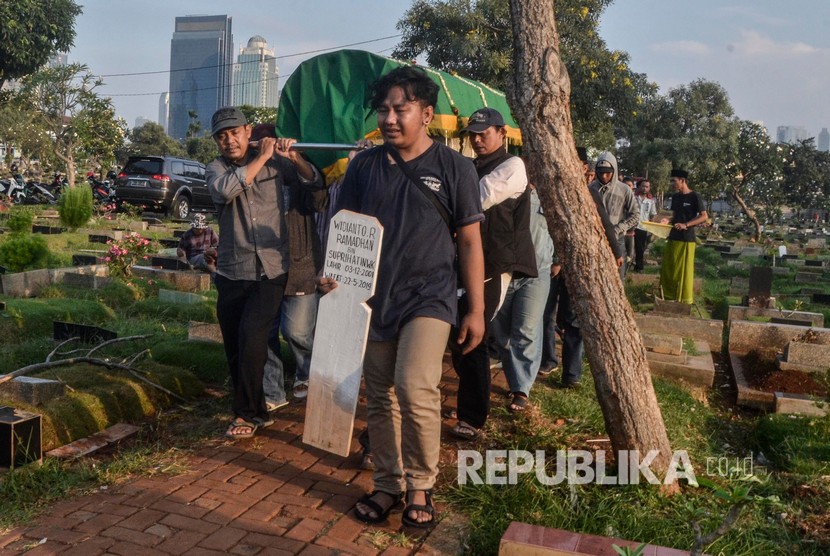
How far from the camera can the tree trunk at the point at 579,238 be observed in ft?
12.8

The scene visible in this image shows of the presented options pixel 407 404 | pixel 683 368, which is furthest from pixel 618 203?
pixel 407 404

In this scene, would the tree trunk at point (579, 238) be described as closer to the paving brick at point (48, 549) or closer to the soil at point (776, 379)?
the paving brick at point (48, 549)

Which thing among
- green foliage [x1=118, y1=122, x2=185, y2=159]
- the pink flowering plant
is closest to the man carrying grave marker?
the pink flowering plant

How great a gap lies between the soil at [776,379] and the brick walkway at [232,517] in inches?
121

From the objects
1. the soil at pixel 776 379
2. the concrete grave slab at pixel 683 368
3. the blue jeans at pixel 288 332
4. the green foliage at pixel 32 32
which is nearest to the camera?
the blue jeans at pixel 288 332

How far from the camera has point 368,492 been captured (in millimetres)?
3916

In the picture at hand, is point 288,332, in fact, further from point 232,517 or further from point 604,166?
point 604,166

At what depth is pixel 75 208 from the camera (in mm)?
15219

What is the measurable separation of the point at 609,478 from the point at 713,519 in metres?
0.62

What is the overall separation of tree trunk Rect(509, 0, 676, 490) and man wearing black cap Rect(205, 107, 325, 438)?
1441 mm

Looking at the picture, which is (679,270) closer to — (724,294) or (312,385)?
(724,294)

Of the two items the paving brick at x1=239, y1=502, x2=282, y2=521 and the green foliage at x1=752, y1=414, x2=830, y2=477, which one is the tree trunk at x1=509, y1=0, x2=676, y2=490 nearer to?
the green foliage at x1=752, y1=414, x2=830, y2=477

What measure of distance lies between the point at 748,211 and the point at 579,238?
78.7 feet

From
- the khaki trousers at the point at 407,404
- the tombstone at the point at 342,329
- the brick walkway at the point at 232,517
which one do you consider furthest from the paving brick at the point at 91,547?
the khaki trousers at the point at 407,404
